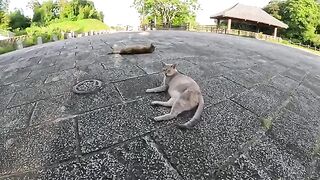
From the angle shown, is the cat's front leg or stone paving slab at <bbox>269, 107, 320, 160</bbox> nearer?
stone paving slab at <bbox>269, 107, 320, 160</bbox>

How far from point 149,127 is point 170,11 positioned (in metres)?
32.1

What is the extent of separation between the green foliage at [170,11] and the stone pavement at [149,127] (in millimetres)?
29023

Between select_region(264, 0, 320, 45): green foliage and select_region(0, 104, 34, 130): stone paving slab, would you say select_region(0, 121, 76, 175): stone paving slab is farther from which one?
select_region(264, 0, 320, 45): green foliage

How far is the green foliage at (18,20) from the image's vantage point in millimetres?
30359

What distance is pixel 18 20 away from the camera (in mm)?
31281

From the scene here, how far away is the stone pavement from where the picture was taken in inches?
66.7

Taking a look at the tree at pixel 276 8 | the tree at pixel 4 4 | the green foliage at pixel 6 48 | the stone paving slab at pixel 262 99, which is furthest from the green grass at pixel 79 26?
the tree at pixel 276 8

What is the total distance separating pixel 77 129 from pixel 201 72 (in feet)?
5.86

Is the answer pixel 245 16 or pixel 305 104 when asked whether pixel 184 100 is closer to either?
pixel 305 104

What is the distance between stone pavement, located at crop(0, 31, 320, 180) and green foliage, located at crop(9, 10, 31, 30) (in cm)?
3149

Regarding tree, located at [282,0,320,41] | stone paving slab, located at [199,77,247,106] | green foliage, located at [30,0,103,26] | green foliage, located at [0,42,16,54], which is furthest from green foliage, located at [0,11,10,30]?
tree, located at [282,0,320,41]

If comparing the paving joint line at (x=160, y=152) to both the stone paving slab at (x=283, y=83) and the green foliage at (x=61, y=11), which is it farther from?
the green foliage at (x=61, y=11)

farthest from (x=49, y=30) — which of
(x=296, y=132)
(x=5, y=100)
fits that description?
(x=296, y=132)

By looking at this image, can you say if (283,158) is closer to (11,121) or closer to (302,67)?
(11,121)
